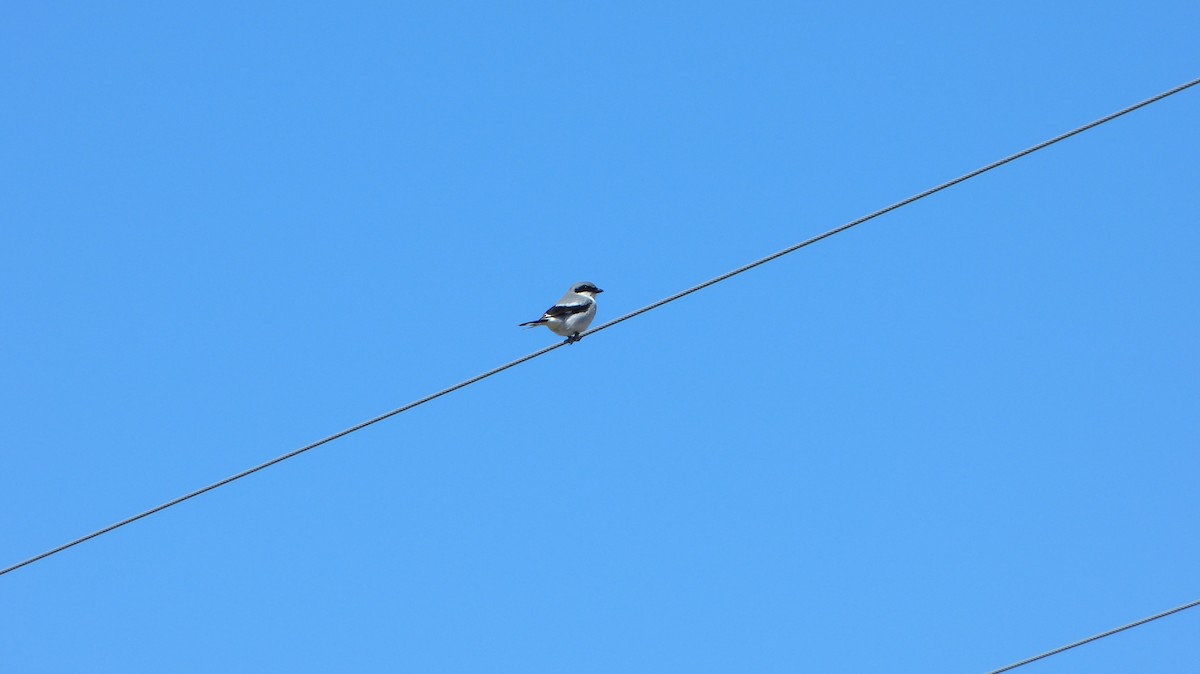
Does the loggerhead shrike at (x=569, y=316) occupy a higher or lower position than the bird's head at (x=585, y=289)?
lower

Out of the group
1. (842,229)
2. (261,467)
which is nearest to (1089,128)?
(842,229)

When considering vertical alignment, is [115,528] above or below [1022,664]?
above

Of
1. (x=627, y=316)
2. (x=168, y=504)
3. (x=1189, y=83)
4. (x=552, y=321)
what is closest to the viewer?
(x=1189, y=83)

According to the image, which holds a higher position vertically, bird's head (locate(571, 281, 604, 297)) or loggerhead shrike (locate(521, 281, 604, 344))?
bird's head (locate(571, 281, 604, 297))

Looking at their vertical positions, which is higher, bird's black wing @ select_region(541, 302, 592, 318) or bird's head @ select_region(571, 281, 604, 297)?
bird's head @ select_region(571, 281, 604, 297)

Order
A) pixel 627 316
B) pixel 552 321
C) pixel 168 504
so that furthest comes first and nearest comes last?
pixel 552 321 < pixel 627 316 < pixel 168 504

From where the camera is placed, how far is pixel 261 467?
8.09m

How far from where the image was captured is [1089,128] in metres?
7.55

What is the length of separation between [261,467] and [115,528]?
872 millimetres

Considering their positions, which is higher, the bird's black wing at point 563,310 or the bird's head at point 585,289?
the bird's head at point 585,289

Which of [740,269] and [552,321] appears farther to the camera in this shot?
[552,321]

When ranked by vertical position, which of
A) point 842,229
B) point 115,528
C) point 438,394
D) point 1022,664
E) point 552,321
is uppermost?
point 552,321

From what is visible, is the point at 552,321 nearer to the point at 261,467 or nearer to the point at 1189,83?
the point at 261,467

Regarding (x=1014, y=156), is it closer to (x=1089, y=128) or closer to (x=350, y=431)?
(x=1089, y=128)
